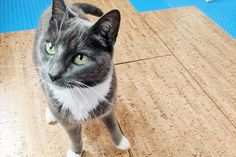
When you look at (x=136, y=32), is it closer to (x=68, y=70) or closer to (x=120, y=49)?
(x=120, y=49)

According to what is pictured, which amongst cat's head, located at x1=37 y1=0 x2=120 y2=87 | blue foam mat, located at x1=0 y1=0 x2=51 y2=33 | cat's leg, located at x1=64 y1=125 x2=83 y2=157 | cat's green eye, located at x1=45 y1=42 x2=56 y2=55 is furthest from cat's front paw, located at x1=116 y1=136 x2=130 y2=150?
blue foam mat, located at x1=0 y1=0 x2=51 y2=33

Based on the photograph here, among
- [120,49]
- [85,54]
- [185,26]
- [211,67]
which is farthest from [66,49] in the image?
[185,26]

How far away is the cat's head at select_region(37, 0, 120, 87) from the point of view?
75cm

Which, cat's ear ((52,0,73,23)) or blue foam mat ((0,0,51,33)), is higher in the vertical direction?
cat's ear ((52,0,73,23))

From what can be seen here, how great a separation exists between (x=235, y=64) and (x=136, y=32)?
65cm

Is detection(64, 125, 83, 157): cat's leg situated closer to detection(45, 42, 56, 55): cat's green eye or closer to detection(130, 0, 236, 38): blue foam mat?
detection(45, 42, 56, 55): cat's green eye

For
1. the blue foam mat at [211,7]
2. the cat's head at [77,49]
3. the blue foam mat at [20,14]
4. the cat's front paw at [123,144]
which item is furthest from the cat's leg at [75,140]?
the blue foam mat at [211,7]

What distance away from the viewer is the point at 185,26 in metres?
1.86

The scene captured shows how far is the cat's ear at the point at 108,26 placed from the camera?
743 millimetres

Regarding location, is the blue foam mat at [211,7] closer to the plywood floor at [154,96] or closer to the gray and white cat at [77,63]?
the plywood floor at [154,96]

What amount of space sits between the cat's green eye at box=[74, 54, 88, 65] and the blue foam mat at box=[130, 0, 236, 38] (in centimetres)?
136

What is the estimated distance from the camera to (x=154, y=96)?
1.38m

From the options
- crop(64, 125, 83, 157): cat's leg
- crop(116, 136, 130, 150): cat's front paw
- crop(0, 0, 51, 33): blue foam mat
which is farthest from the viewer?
crop(0, 0, 51, 33): blue foam mat

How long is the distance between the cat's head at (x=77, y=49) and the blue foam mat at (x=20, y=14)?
3.71 feet
